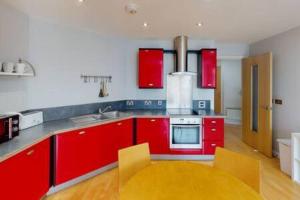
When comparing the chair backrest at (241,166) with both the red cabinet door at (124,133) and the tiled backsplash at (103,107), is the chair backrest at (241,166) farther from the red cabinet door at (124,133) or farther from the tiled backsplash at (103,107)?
the tiled backsplash at (103,107)

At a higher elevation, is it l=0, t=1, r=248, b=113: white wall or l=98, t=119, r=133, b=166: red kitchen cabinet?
l=0, t=1, r=248, b=113: white wall

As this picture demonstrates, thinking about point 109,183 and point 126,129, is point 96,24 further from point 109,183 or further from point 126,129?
point 109,183

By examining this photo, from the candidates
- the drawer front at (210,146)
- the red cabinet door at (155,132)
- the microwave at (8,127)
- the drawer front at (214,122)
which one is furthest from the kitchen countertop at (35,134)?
the drawer front at (210,146)

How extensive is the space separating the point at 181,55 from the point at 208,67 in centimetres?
56

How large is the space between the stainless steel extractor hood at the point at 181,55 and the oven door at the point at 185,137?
1044 millimetres

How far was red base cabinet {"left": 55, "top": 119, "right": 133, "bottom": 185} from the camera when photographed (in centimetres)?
256

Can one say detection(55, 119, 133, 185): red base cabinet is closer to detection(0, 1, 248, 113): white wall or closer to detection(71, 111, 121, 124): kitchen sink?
detection(71, 111, 121, 124): kitchen sink

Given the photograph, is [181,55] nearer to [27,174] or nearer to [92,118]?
[92,118]

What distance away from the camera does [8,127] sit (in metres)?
1.98

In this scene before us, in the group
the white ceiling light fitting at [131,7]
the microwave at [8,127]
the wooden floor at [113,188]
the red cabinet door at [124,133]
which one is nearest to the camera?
the microwave at [8,127]

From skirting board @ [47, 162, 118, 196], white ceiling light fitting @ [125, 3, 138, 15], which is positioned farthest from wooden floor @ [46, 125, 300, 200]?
white ceiling light fitting @ [125, 3, 138, 15]

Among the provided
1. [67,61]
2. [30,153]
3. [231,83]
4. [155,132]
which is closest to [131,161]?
[30,153]

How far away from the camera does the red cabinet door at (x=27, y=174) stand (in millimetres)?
1693

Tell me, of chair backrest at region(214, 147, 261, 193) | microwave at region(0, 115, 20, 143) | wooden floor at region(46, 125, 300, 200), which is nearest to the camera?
chair backrest at region(214, 147, 261, 193)
